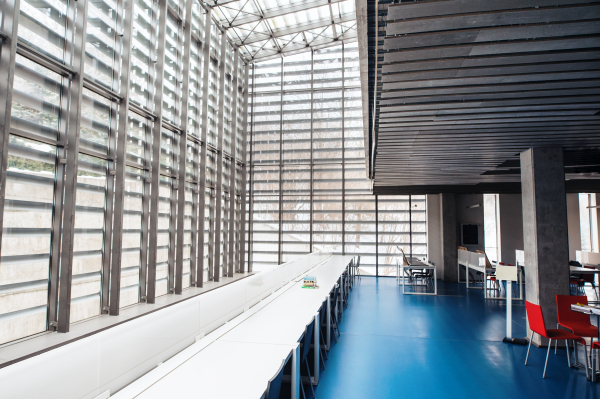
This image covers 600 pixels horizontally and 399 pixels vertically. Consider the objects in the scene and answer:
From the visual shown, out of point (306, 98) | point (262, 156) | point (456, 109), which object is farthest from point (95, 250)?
point (306, 98)

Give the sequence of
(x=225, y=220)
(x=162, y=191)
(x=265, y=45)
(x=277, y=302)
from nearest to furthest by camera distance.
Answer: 1. (x=277, y=302)
2. (x=162, y=191)
3. (x=225, y=220)
4. (x=265, y=45)

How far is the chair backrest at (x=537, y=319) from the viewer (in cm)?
419

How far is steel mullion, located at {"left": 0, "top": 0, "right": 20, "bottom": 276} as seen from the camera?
3883 millimetres

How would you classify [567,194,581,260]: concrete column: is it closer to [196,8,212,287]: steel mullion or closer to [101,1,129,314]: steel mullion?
[196,8,212,287]: steel mullion

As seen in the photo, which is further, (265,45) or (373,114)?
(265,45)

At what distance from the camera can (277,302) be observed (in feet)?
15.7

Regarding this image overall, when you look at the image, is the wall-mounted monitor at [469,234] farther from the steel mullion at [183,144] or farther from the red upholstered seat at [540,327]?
the steel mullion at [183,144]

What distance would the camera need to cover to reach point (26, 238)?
14.8 feet

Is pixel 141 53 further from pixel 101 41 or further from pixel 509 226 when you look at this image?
pixel 509 226

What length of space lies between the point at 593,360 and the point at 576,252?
1143 centimetres

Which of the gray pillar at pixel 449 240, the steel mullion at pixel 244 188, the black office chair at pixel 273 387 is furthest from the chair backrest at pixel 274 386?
the gray pillar at pixel 449 240

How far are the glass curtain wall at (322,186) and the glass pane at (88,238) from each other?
24.3ft

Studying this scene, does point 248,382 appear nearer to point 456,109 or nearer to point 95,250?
point 456,109

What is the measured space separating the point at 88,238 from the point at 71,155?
139 centimetres
